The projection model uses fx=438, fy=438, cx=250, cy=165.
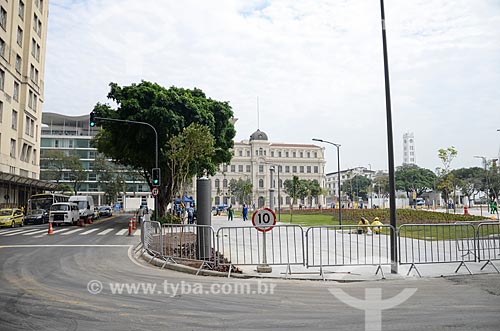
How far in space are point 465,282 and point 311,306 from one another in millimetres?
4240

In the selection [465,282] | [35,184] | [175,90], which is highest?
[175,90]

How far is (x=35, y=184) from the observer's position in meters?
50.5

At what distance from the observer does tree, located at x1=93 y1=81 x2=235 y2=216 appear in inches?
1252

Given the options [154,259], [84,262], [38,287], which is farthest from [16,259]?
[38,287]

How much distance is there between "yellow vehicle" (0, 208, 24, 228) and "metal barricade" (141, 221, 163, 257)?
20757mm

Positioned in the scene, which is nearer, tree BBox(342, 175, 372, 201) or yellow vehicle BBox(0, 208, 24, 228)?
yellow vehicle BBox(0, 208, 24, 228)

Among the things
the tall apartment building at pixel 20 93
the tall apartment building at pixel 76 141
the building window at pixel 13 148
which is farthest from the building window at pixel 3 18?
the tall apartment building at pixel 76 141

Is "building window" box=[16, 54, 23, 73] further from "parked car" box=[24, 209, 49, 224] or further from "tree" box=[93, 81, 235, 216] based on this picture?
"tree" box=[93, 81, 235, 216]

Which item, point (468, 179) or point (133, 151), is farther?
point (468, 179)

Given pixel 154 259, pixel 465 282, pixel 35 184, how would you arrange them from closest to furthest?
pixel 465 282
pixel 154 259
pixel 35 184

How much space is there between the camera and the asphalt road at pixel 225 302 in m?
6.13

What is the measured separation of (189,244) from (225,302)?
5.12 metres

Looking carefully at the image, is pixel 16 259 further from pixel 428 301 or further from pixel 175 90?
pixel 175 90

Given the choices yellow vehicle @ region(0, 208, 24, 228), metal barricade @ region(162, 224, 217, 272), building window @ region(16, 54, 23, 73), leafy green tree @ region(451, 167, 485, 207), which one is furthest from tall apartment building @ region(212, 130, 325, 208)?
metal barricade @ region(162, 224, 217, 272)
